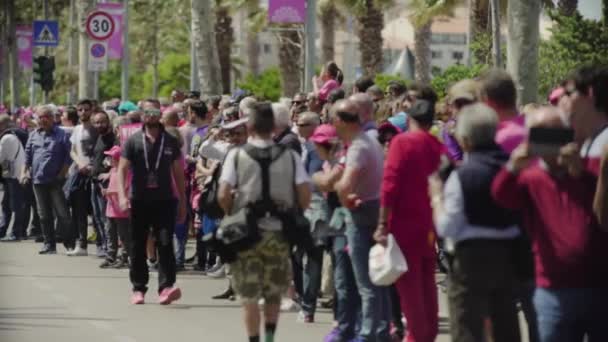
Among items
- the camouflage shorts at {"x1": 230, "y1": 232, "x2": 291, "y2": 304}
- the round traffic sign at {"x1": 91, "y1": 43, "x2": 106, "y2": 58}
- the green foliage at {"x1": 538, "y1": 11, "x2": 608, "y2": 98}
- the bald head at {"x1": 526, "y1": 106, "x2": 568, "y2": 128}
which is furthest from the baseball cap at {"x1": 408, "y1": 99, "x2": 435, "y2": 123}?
the round traffic sign at {"x1": 91, "y1": 43, "x2": 106, "y2": 58}

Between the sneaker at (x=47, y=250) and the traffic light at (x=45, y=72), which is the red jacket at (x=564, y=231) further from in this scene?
the traffic light at (x=45, y=72)

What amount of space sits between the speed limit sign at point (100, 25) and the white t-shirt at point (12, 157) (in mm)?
9445

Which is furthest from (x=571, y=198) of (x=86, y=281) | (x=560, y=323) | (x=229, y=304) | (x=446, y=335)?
(x=86, y=281)

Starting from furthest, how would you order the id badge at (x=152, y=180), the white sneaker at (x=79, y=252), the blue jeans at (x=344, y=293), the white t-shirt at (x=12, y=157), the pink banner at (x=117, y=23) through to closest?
the pink banner at (x=117, y=23) < the white t-shirt at (x=12, y=157) < the white sneaker at (x=79, y=252) < the id badge at (x=152, y=180) < the blue jeans at (x=344, y=293)

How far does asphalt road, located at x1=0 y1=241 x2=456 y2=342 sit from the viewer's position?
13.2 meters

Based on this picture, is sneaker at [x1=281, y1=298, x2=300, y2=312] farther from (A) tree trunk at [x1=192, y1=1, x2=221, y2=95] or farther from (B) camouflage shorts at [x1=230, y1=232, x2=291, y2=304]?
(A) tree trunk at [x1=192, y1=1, x2=221, y2=95]

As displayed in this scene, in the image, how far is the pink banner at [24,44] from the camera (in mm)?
65625

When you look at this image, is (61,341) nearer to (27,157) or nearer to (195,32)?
(27,157)

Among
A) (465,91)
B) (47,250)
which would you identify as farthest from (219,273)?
(465,91)

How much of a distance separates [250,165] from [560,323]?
12.0ft

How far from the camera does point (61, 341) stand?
500 inches

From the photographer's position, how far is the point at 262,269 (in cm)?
1130

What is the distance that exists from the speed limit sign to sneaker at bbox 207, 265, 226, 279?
15.6 m

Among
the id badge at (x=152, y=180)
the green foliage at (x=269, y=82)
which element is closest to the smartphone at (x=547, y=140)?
the id badge at (x=152, y=180)
